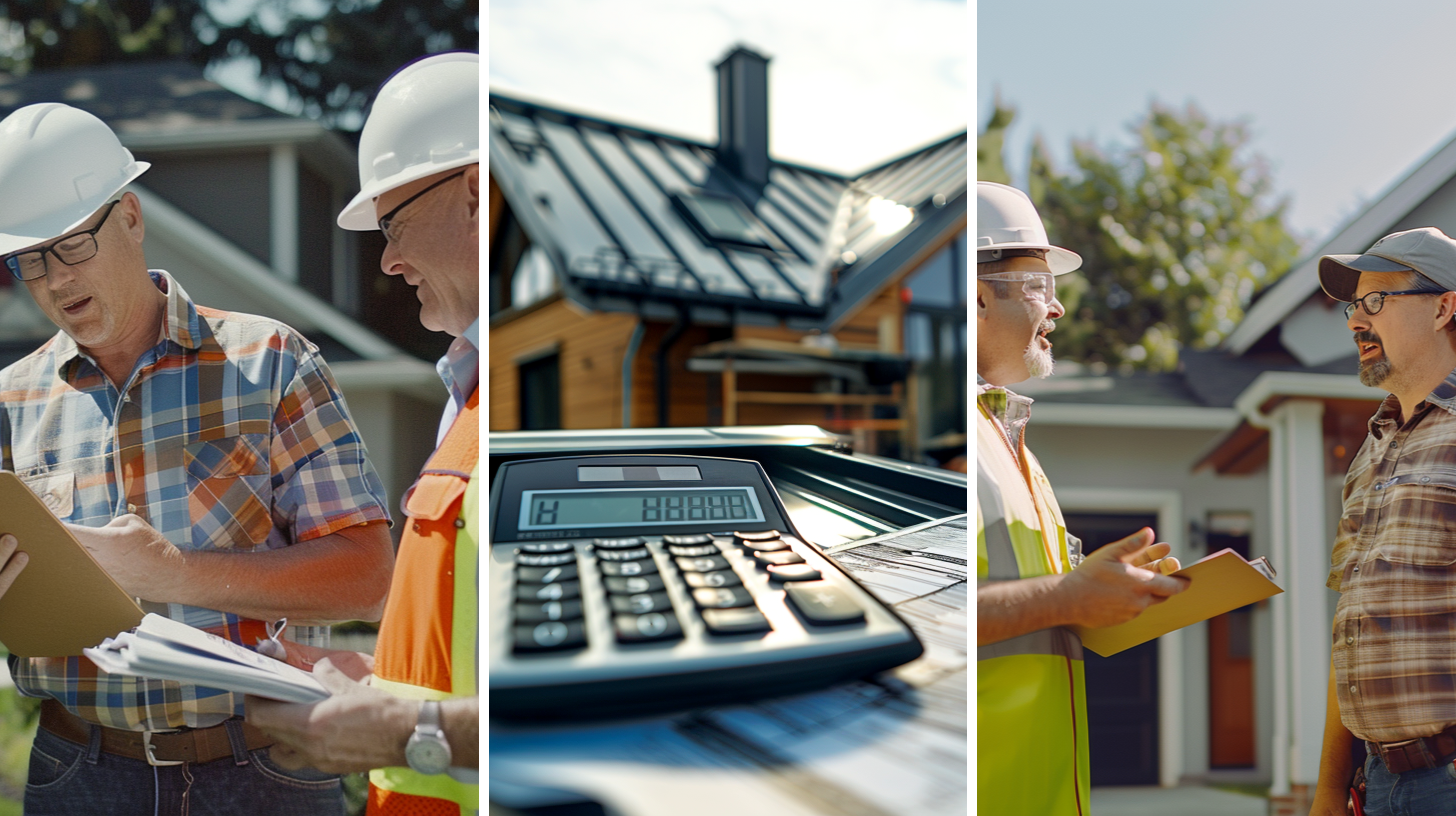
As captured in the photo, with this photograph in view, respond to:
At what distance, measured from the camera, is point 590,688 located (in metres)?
0.78

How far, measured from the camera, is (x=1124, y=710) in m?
1.90

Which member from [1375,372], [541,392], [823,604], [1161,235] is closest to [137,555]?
[541,392]

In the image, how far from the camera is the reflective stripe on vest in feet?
3.81

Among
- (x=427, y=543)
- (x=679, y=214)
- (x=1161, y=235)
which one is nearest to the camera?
(x=427, y=543)

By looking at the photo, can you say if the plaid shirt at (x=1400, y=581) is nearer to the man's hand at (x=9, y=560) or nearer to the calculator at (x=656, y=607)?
the calculator at (x=656, y=607)

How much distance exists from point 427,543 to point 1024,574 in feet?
3.25

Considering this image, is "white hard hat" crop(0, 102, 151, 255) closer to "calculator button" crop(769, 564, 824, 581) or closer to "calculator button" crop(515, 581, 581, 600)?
"calculator button" crop(515, 581, 581, 600)

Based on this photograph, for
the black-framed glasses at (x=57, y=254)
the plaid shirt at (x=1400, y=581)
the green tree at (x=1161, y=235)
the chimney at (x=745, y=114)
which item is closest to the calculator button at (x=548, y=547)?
the black-framed glasses at (x=57, y=254)

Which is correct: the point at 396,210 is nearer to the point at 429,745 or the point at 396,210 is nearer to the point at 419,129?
the point at 419,129

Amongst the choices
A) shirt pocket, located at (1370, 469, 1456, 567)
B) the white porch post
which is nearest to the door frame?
the white porch post

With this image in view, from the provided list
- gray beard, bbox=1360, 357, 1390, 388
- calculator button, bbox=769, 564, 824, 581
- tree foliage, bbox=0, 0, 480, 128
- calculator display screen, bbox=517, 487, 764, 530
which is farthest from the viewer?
gray beard, bbox=1360, 357, 1390, 388

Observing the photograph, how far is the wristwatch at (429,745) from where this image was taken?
107 centimetres

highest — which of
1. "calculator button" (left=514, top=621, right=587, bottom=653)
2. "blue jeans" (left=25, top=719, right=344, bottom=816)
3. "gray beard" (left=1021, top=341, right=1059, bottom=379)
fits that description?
"gray beard" (left=1021, top=341, right=1059, bottom=379)

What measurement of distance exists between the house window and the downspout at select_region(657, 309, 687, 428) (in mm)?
245
